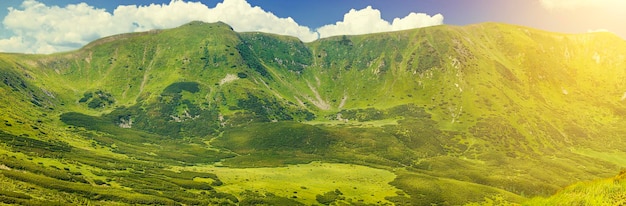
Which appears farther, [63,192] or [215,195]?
[215,195]

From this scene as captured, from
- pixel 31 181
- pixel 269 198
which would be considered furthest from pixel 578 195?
pixel 269 198

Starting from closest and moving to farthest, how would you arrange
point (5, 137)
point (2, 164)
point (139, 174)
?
point (2, 164), point (5, 137), point (139, 174)

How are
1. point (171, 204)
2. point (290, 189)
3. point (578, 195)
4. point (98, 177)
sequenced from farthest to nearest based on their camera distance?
point (290, 189) < point (98, 177) < point (171, 204) < point (578, 195)

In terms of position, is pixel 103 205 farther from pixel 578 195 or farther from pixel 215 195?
pixel 578 195

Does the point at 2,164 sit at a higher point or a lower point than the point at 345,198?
higher

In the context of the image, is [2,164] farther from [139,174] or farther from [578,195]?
[578,195]

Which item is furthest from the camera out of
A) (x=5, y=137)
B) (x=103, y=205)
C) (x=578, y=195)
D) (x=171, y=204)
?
(x=5, y=137)

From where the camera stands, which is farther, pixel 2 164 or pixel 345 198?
pixel 345 198

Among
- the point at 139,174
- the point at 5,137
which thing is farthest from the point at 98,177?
the point at 5,137

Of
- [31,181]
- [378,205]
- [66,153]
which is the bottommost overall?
[378,205]
